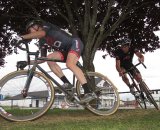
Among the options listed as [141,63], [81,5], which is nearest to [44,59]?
[141,63]

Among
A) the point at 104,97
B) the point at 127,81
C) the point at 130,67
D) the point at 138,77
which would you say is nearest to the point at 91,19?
the point at 127,81

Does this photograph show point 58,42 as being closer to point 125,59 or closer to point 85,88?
point 85,88

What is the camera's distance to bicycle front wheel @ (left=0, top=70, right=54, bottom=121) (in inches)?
343

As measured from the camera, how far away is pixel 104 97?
9.42m

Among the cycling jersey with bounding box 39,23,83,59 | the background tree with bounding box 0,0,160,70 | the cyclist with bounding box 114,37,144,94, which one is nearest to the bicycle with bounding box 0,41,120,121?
the cycling jersey with bounding box 39,23,83,59

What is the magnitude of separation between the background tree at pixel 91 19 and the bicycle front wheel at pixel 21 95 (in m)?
6.64

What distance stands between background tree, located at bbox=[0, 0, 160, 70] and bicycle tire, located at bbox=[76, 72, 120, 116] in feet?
19.6

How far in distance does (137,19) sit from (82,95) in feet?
41.2

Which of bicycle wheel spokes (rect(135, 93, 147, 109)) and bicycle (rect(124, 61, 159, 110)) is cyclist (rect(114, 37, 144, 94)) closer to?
bicycle (rect(124, 61, 159, 110))

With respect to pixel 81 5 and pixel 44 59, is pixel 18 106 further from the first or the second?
pixel 81 5

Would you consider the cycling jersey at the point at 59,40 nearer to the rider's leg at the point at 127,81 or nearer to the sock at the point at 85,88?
the sock at the point at 85,88

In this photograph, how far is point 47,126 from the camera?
8180mm

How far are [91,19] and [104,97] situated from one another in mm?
7293

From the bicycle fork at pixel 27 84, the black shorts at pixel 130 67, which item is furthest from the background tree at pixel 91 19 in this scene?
the bicycle fork at pixel 27 84
